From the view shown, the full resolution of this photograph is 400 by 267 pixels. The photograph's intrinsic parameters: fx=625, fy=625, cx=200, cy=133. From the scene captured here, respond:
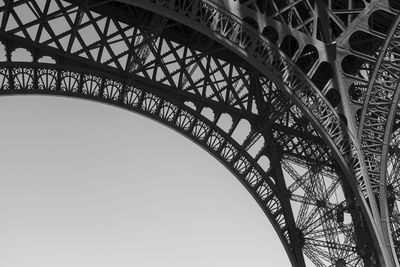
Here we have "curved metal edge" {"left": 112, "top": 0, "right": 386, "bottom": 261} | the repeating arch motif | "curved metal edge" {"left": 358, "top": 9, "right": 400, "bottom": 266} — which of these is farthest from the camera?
the repeating arch motif

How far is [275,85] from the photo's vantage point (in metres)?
24.4

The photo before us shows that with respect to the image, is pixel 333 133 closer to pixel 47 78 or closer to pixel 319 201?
pixel 319 201

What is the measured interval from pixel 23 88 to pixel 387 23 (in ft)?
46.5

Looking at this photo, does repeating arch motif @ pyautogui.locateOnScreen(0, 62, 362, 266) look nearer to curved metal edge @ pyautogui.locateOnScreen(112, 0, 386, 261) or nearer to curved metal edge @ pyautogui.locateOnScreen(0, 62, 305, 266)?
curved metal edge @ pyautogui.locateOnScreen(0, 62, 305, 266)

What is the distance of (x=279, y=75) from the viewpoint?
778 inches

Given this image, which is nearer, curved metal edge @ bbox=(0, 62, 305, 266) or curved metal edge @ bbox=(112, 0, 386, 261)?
curved metal edge @ bbox=(112, 0, 386, 261)

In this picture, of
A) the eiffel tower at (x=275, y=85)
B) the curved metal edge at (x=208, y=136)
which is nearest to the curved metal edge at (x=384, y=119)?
the eiffel tower at (x=275, y=85)

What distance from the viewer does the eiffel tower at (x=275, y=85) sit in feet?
65.6

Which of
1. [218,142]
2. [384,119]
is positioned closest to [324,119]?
[384,119]

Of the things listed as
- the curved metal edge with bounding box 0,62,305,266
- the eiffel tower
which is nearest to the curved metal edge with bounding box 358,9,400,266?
the eiffel tower

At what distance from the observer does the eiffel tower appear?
65.6ft

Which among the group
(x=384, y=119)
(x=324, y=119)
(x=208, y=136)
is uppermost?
(x=384, y=119)

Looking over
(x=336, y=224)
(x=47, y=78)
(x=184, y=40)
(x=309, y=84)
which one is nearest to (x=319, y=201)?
(x=336, y=224)

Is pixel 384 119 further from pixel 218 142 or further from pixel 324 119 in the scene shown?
pixel 218 142
